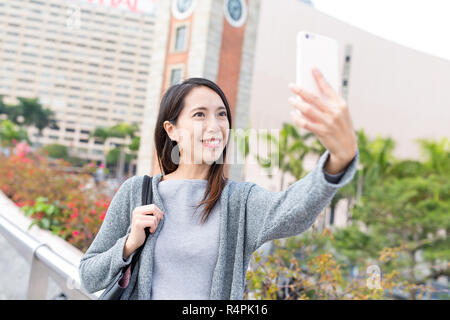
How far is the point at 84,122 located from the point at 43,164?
191 feet

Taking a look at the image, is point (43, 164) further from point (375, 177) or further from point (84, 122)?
point (84, 122)

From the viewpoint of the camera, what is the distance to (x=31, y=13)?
6181 cm

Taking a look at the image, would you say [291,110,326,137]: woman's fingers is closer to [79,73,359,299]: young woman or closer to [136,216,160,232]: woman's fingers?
[79,73,359,299]: young woman

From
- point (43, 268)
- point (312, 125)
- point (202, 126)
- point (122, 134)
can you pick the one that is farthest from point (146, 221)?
point (122, 134)

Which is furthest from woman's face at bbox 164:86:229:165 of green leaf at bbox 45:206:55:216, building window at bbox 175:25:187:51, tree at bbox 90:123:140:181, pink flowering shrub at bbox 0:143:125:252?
tree at bbox 90:123:140:181

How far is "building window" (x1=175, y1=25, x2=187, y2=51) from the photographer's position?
635 inches

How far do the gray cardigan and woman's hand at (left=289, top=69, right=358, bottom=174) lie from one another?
153mm

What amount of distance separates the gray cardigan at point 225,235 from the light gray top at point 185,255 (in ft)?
0.06

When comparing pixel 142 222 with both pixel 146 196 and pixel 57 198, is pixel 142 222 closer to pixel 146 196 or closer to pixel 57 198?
pixel 146 196

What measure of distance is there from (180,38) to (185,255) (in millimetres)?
16310

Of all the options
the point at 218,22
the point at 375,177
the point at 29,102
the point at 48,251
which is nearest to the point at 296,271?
the point at 48,251

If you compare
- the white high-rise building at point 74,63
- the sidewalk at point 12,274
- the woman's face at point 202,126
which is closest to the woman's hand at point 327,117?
the woman's face at point 202,126

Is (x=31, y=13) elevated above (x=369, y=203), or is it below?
above

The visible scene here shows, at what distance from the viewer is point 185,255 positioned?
91 cm
